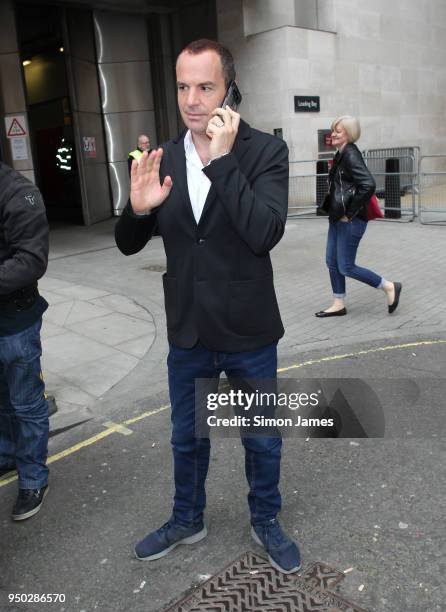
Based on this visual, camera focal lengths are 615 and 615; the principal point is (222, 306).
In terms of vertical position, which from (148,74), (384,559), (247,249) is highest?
(148,74)

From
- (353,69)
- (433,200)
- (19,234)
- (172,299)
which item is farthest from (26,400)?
(353,69)

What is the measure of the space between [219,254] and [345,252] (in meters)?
4.03

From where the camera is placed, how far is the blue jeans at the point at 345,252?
20.4 ft

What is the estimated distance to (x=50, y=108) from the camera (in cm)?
1800

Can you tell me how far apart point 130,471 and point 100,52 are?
14.8 metres

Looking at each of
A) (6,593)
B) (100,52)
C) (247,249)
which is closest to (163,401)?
(6,593)

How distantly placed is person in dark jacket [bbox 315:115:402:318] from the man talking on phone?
3678mm

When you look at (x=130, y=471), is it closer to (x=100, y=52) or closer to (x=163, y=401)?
(x=163, y=401)

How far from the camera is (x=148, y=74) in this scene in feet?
56.0

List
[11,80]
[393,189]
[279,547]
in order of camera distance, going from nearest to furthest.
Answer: [279,547]
[393,189]
[11,80]

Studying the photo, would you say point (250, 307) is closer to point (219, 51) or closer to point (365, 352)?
point (219, 51)

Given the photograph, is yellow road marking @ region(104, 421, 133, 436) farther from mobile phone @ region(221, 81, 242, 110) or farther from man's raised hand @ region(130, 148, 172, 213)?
mobile phone @ region(221, 81, 242, 110)

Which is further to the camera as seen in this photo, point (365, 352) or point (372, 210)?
point (372, 210)

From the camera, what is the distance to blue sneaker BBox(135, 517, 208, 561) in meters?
2.88
